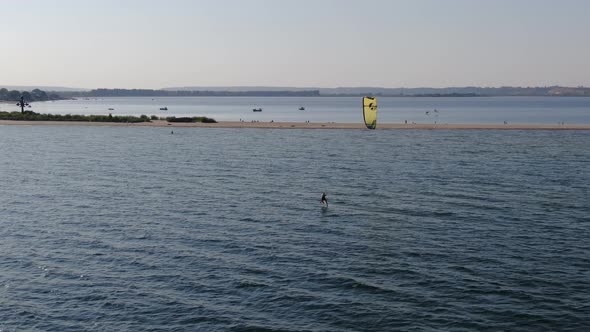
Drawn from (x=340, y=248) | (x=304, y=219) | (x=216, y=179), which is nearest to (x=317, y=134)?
(x=216, y=179)

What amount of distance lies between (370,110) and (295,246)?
290ft

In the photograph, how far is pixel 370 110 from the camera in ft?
398

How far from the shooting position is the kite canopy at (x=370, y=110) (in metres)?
114

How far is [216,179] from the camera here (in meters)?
61.3

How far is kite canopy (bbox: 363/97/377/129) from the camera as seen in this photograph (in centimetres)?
11388

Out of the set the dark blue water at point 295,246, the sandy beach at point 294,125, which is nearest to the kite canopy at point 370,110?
the sandy beach at point 294,125

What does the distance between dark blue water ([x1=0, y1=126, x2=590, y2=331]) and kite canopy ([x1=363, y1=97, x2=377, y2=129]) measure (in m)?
41.4

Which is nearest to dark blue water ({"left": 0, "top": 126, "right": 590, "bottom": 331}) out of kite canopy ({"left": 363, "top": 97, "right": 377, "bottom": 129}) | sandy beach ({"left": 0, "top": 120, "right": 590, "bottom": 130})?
kite canopy ({"left": 363, "top": 97, "right": 377, "bottom": 129})

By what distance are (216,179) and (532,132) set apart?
274 feet

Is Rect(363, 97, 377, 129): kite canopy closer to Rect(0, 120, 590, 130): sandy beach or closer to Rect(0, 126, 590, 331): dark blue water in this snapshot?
Rect(0, 120, 590, 130): sandy beach

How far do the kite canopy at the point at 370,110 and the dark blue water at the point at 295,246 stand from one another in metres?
41.4

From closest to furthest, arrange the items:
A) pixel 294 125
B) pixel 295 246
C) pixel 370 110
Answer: pixel 295 246
pixel 370 110
pixel 294 125

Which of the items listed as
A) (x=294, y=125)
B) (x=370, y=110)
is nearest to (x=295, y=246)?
(x=370, y=110)

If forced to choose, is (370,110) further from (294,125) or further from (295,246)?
(295,246)
